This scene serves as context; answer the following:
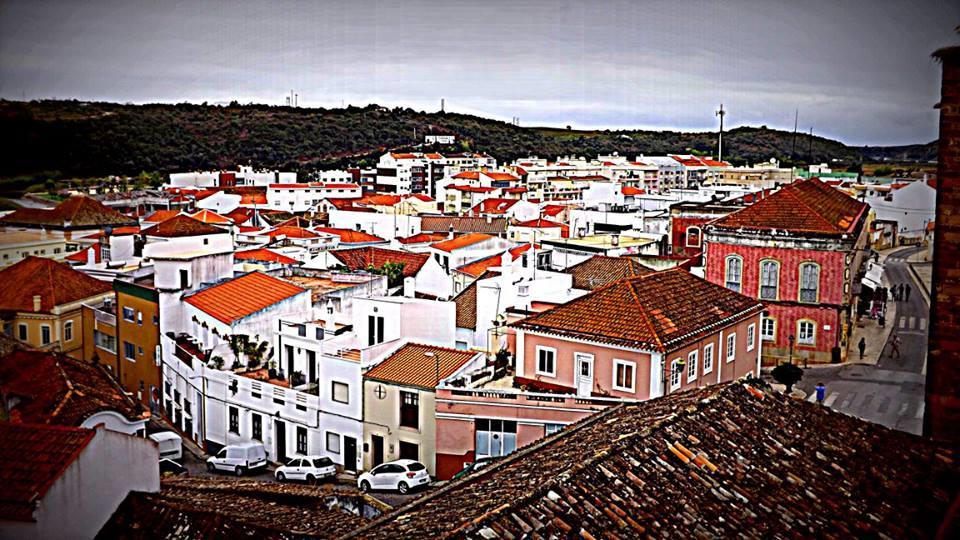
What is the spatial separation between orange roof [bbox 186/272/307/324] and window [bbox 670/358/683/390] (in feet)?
22.0

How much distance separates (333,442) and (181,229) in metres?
9.04

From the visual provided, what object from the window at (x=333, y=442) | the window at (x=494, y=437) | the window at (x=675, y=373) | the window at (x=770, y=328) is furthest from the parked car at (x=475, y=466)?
the window at (x=770, y=328)

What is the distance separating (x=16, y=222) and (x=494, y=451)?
5.56 meters

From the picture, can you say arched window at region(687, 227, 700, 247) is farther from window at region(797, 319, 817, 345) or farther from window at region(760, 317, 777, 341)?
window at region(797, 319, 817, 345)

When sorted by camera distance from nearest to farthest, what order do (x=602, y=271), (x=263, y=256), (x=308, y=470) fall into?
(x=308, y=470) → (x=602, y=271) → (x=263, y=256)

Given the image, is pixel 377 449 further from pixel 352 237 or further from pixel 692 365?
pixel 352 237

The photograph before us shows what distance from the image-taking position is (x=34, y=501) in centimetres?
551

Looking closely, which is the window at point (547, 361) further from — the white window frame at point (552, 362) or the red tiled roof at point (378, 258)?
the red tiled roof at point (378, 258)

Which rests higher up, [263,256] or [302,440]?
[263,256]

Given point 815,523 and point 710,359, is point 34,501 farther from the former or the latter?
point 710,359

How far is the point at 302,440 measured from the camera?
12.6 m

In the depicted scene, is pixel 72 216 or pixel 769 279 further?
pixel 769 279

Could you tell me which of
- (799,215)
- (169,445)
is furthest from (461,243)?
(169,445)

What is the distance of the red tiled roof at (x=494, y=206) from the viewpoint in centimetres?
3719
